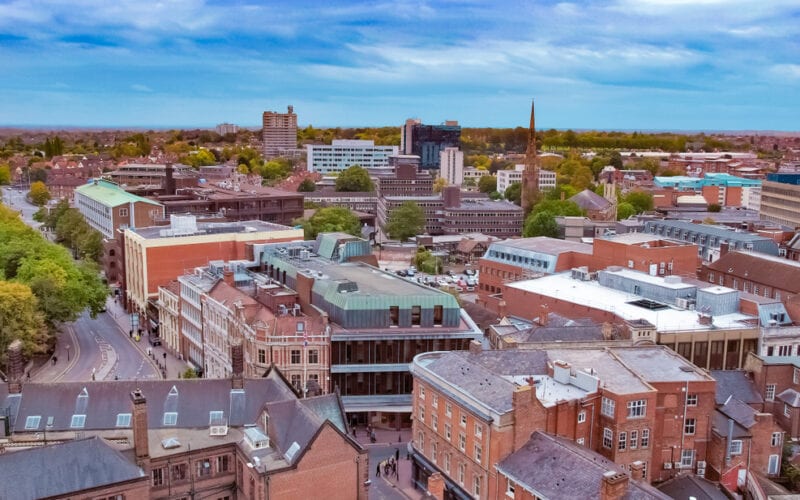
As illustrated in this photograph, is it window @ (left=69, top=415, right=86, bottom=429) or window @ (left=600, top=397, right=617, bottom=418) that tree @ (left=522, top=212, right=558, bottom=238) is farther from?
window @ (left=69, top=415, right=86, bottom=429)

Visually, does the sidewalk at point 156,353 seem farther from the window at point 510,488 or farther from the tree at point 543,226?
the tree at point 543,226

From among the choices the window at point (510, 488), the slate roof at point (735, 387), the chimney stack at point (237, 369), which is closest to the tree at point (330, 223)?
the chimney stack at point (237, 369)

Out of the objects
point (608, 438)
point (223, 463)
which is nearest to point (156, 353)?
point (223, 463)

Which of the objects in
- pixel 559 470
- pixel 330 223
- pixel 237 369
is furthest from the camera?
pixel 330 223

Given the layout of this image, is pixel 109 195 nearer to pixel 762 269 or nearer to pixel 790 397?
pixel 762 269

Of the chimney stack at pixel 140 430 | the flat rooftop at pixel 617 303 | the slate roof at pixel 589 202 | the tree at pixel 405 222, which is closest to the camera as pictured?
the chimney stack at pixel 140 430

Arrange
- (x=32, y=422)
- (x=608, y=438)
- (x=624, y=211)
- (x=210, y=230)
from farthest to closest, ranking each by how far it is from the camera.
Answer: (x=624, y=211) → (x=210, y=230) → (x=32, y=422) → (x=608, y=438)

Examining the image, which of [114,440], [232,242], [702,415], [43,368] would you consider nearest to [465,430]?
[702,415]
